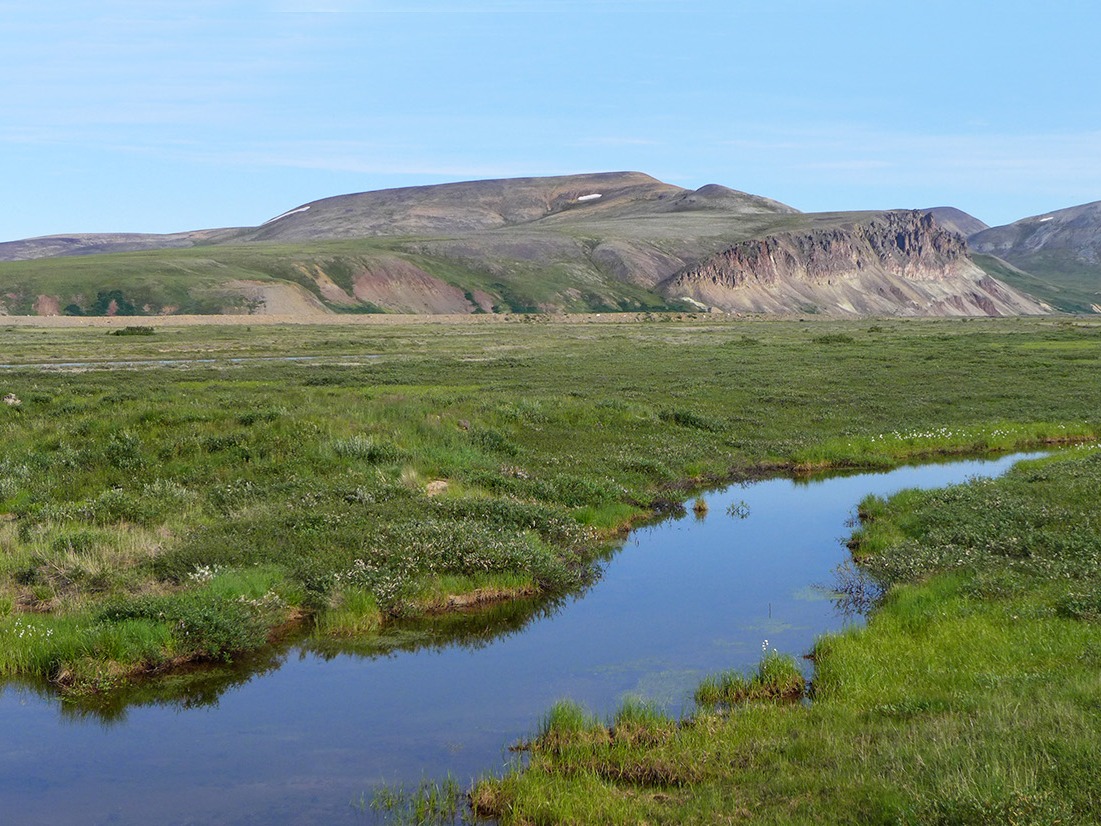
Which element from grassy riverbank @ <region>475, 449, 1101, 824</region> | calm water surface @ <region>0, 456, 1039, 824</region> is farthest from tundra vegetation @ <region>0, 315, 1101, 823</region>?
calm water surface @ <region>0, 456, 1039, 824</region>

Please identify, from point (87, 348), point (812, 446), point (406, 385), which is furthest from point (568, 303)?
point (812, 446)

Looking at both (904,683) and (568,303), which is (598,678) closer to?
(904,683)

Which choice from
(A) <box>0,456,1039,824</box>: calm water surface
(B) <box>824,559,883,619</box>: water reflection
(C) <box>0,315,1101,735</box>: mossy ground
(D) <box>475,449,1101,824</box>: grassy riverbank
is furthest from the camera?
(B) <box>824,559,883,619</box>: water reflection

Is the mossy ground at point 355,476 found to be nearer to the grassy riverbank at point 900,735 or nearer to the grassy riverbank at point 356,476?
the grassy riverbank at point 356,476

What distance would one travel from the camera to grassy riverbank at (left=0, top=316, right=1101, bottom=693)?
14156mm

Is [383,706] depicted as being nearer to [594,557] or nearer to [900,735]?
[900,735]

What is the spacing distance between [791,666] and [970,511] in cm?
883

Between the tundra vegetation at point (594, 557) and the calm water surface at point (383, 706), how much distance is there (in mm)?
743

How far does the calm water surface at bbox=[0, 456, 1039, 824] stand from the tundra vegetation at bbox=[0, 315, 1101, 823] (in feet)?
2.44

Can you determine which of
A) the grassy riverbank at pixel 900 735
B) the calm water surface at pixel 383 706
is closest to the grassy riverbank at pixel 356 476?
the calm water surface at pixel 383 706

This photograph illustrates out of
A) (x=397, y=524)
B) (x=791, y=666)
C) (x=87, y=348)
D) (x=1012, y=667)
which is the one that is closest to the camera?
(x=1012, y=667)

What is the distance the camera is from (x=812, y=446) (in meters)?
29.2

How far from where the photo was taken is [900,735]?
29.3ft

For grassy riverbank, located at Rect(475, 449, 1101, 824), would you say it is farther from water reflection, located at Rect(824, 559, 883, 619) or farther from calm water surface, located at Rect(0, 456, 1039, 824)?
calm water surface, located at Rect(0, 456, 1039, 824)
